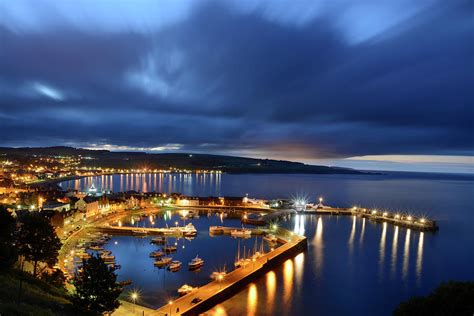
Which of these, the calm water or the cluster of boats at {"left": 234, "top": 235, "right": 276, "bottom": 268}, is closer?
the calm water

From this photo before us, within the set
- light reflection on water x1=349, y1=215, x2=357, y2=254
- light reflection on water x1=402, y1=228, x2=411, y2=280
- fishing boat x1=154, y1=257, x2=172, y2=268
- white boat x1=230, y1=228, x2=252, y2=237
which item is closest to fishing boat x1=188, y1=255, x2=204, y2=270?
fishing boat x1=154, y1=257, x2=172, y2=268

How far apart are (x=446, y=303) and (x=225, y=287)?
49.0 ft

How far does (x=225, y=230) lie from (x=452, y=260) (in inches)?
1032

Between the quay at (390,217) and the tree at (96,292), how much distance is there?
172 ft

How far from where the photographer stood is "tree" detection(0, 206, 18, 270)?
658 inches

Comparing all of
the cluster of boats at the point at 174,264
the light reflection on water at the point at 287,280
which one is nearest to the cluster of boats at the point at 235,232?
the light reflection on water at the point at 287,280

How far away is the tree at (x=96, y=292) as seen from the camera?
15875 mm

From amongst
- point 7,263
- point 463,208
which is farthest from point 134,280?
point 463,208

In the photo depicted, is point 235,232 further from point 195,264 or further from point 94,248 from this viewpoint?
point 94,248

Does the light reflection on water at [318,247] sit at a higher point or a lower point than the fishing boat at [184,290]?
lower

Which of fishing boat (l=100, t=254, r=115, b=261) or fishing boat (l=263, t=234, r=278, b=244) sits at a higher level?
fishing boat (l=100, t=254, r=115, b=261)

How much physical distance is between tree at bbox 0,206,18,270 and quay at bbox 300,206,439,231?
54.8 metres

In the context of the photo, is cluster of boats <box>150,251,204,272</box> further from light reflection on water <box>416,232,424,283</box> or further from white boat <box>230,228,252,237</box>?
light reflection on water <box>416,232,424,283</box>

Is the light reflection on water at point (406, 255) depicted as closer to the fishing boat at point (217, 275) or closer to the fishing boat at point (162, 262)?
the fishing boat at point (217, 275)
